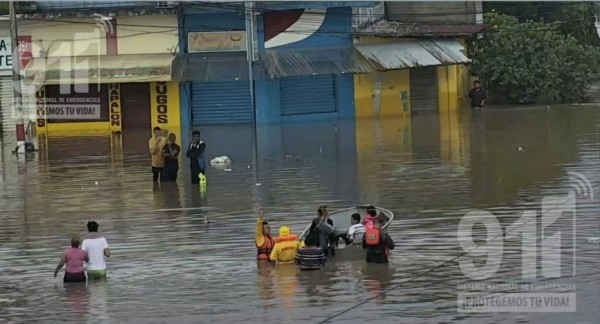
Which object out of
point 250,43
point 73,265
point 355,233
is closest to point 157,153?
point 355,233

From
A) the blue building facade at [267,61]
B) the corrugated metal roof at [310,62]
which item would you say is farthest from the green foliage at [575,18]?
the corrugated metal roof at [310,62]

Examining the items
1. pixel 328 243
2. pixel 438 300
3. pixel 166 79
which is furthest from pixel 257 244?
pixel 166 79

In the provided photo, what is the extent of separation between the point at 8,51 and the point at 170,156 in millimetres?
20319

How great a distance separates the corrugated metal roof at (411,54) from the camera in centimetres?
4212

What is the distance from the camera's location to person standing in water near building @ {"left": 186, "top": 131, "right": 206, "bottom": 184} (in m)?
23.6

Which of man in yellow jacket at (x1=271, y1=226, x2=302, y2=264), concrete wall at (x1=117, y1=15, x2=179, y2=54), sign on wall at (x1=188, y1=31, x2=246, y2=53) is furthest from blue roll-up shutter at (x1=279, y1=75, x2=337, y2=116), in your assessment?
man in yellow jacket at (x1=271, y1=226, x2=302, y2=264)

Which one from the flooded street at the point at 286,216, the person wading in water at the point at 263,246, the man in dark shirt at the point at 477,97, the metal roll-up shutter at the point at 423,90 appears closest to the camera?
the flooded street at the point at 286,216

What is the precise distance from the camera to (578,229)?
54.3 ft

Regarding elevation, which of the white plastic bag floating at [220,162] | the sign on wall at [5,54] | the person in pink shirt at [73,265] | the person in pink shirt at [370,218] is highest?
the sign on wall at [5,54]

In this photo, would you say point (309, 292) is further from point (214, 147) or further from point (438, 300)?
point (214, 147)

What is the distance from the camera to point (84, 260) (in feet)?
48.0

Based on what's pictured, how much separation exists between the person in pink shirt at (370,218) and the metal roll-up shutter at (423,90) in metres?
29.7

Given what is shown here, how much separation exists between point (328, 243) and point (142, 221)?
16.5 feet

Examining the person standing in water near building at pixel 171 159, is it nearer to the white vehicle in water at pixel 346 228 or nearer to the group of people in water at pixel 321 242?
the white vehicle in water at pixel 346 228
